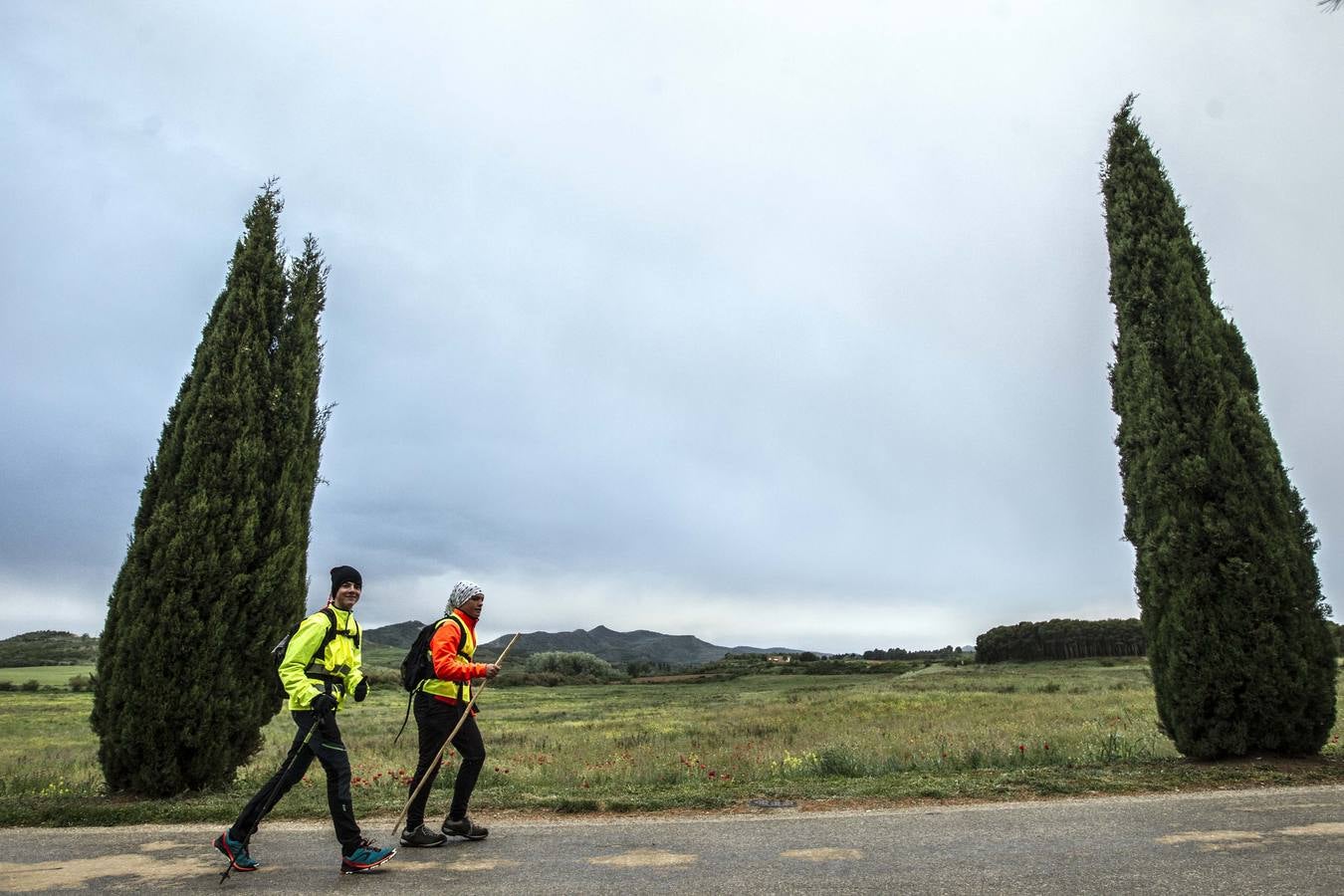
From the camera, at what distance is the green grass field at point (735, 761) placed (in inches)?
308

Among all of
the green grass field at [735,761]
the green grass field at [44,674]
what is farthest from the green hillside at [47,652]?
the green grass field at [735,761]

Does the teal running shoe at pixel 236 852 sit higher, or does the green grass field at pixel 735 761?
the teal running shoe at pixel 236 852

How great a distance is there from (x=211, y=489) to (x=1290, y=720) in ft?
41.6

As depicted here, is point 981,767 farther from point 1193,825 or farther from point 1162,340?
point 1162,340

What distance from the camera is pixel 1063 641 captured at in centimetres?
8856

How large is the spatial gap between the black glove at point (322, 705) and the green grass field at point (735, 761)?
8.01 ft

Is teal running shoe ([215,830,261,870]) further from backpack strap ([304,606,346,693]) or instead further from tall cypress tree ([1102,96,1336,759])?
tall cypress tree ([1102,96,1336,759])

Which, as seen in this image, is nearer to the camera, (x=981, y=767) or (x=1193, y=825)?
(x=1193, y=825)

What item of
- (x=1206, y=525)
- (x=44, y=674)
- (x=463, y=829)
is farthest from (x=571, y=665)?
(x=463, y=829)

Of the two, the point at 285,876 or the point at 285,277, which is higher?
the point at 285,277

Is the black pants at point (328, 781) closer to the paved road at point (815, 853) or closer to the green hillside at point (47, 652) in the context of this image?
the paved road at point (815, 853)

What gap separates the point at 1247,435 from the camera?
9.63m

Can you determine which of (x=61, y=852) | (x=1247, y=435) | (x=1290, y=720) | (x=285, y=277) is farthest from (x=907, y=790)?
(x=285, y=277)

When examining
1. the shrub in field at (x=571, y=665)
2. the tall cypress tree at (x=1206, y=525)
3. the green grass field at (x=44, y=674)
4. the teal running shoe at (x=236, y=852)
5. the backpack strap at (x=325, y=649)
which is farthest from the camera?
the shrub in field at (x=571, y=665)
